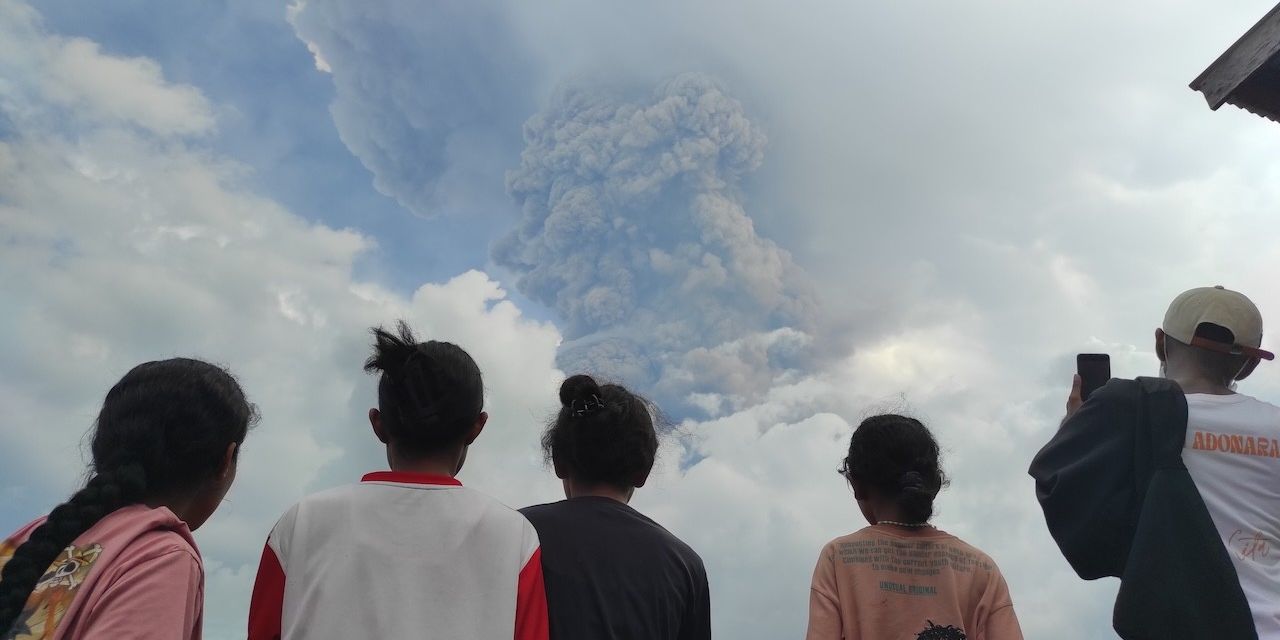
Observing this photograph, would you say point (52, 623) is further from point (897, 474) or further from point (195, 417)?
point (897, 474)

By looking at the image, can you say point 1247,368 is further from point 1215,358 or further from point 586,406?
point 586,406

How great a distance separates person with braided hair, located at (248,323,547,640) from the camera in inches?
95.4

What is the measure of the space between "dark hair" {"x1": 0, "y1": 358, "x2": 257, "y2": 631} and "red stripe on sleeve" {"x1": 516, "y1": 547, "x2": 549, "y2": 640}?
0.91 meters

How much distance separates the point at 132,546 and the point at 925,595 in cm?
250

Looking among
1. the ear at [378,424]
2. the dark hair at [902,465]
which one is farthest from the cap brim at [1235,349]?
the ear at [378,424]

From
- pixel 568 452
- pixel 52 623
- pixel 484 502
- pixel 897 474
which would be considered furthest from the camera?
pixel 897 474

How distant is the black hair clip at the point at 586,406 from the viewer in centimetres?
317

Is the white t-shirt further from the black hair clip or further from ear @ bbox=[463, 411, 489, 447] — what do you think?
ear @ bbox=[463, 411, 489, 447]

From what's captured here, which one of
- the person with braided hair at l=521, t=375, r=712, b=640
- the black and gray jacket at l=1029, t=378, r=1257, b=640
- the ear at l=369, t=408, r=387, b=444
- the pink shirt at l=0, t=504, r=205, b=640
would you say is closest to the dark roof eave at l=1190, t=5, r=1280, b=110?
the black and gray jacket at l=1029, t=378, r=1257, b=640

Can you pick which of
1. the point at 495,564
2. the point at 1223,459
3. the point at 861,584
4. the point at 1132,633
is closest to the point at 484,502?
the point at 495,564

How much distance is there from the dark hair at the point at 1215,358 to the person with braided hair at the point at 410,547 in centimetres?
236

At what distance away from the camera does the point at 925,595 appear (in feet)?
10.7

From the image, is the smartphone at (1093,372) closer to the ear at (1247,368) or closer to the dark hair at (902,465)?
the ear at (1247,368)

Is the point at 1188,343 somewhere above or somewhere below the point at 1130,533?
above
